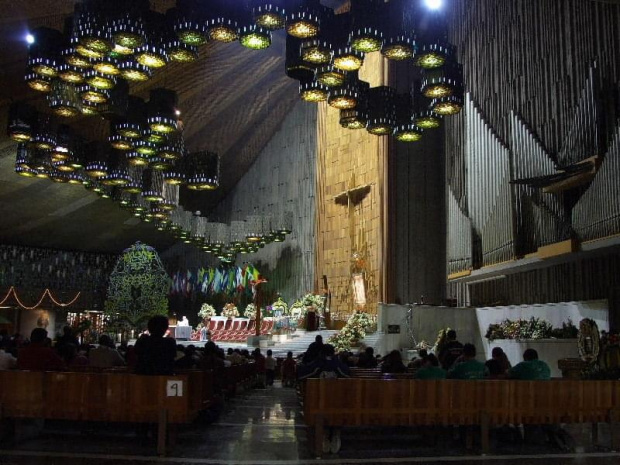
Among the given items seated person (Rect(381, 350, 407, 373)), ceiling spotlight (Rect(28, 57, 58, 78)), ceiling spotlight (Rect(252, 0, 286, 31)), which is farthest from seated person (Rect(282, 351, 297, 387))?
ceiling spotlight (Rect(252, 0, 286, 31))

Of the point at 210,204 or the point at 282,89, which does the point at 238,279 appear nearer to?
the point at 210,204

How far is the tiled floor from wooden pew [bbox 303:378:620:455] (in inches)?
10.8

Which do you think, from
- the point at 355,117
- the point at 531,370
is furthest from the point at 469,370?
the point at 355,117

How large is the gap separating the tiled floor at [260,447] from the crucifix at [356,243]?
12795 mm

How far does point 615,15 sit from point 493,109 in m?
4.40

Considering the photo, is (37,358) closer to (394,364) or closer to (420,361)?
(394,364)

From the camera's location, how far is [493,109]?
14859mm

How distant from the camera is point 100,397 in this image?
5.84 meters

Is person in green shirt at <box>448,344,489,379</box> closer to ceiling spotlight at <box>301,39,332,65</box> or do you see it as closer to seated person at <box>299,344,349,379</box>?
seated person at <box>299,344,349,379</box>

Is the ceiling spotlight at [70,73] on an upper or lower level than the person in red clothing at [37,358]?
upper

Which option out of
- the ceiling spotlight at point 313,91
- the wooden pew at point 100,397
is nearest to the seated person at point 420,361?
the wooden pew at point 100,397

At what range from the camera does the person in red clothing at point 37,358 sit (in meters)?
Result: 6.45

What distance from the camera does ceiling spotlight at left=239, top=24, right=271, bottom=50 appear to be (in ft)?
28.8

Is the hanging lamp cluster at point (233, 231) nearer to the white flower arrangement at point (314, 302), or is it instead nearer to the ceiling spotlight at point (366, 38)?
the white flower arrangement at point (314, 302)
